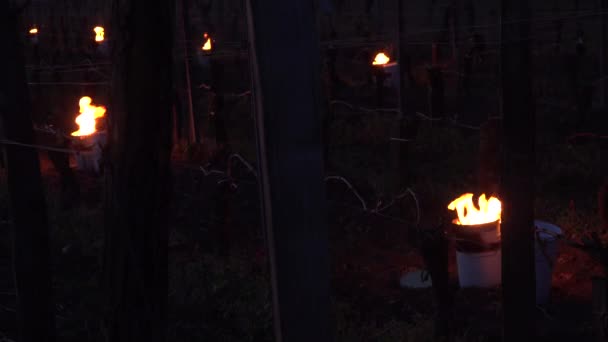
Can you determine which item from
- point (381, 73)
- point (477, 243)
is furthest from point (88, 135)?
point (381, 73)

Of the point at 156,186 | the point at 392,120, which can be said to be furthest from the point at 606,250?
the point at 392,120

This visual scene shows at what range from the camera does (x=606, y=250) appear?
5324 millimetres

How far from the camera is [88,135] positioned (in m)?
10.6

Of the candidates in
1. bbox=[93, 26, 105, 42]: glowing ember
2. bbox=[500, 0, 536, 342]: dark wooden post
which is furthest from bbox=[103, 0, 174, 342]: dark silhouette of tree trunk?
bbox=[93, 26, 105, 42]: glowing ember

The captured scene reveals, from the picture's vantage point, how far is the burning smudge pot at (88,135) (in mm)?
10576

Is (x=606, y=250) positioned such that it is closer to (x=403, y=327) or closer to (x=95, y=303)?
(x=403, y=327)

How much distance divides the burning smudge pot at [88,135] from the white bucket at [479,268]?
4.66 m

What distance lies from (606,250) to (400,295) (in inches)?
124

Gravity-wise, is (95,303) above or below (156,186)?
below

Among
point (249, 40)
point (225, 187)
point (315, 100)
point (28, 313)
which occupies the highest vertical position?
point (249, 40)

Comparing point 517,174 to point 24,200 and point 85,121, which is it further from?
point 85,121

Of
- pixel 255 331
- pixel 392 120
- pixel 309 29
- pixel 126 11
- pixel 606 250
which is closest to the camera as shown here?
pixel 309 29

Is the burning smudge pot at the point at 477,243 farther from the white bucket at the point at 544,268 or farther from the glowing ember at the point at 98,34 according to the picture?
the glowing ember at the point at 98,34

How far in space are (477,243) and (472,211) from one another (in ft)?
1.39
